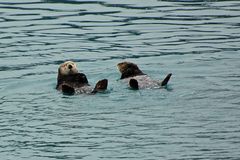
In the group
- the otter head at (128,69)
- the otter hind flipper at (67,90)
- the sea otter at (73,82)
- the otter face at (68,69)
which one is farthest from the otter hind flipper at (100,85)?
the otter head at (128,69)

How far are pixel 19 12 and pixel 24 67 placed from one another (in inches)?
175

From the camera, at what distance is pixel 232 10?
67.8 ft

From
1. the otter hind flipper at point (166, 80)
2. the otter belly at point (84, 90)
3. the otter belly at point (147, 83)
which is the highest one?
the otter hind flipper at point (166, 80)

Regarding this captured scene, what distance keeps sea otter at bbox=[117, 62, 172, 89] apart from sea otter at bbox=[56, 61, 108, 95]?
430mm

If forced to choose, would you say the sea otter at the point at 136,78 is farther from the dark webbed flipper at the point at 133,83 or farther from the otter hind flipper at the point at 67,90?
the otter hind flipper at the point at 67,90

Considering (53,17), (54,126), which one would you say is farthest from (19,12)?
(54,126)

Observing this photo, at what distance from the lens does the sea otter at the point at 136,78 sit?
559 inches

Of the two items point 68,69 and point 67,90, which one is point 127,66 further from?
point 67,90

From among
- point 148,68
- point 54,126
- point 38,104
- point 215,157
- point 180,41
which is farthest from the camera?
point 180,41

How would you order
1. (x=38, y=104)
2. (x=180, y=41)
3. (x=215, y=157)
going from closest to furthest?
(x=215, y=157), (x=38, y=104), (x=180, y=41)

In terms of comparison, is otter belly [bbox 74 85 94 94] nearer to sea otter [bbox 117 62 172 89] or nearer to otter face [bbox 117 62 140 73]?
sea otter [bbox 117 62 172 89]

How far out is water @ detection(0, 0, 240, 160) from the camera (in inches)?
458

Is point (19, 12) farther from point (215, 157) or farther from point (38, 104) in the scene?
point (215, 157)

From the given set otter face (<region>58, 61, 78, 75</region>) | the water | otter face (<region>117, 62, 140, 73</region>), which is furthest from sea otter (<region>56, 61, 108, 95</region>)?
otter face (<region>117, 62, 140, 73</region>)
